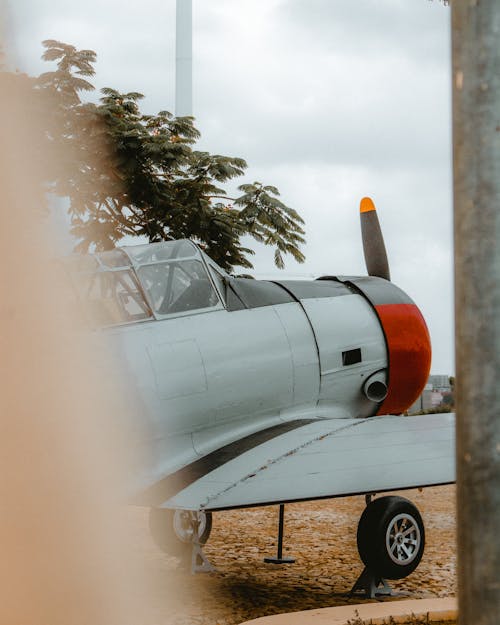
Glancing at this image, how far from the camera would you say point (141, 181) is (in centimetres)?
1608

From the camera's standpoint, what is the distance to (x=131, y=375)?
20.2ft

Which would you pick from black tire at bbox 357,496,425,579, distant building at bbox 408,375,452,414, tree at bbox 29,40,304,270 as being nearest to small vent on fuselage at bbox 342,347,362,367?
black tire at bbox 357,496,425,579

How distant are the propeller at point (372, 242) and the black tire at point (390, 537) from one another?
338 centimetres

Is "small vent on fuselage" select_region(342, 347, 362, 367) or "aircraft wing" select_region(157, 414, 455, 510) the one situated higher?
"small vent on fuselage" select_region(342, 347, 362, 367)

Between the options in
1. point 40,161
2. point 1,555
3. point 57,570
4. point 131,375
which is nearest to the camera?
point 1,555

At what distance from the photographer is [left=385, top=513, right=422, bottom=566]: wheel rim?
20.4ft

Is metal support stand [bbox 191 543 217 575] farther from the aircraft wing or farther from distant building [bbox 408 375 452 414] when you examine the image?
distant building [bbox 408 375 452 414]

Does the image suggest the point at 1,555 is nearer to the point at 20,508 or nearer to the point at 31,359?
the point at 20,508

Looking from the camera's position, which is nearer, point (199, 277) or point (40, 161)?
point (199, 277)

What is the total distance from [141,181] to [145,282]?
9715 millimetres

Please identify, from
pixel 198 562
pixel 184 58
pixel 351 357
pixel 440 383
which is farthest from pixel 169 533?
pixel 440 383

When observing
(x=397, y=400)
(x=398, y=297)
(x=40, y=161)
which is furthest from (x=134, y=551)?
(x=40, y=161)

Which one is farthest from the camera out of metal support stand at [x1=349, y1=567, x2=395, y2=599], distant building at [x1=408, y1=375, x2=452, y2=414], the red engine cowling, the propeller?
distant building at [x1=408, y1=375, x2=452, y2=414]

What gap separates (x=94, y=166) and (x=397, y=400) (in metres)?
9.31
